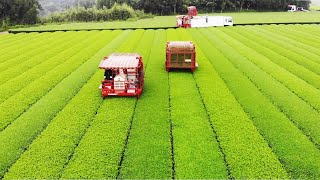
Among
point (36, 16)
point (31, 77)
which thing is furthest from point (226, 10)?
point (31, 77)

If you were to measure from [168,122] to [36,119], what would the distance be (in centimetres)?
511

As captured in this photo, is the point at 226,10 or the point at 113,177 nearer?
the point at 113,177

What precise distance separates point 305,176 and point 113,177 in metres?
5.16

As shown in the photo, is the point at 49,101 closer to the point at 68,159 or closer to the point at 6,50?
the point at 68,159

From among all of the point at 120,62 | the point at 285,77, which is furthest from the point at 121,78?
the point at 285,77

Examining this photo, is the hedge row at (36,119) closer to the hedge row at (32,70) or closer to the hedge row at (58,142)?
the hedge row at (58,142)

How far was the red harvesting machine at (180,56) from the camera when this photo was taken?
18.2 metres

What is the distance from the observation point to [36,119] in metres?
12.3

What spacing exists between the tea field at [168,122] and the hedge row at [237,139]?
0.03m

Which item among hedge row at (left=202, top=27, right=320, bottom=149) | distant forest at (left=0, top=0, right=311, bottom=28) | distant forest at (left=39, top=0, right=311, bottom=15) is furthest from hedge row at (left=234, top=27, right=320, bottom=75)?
distant forest at (left=39, top=0, right=311, bottom=15)

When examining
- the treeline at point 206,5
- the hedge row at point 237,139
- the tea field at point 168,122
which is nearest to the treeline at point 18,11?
the treeline at point 206,5

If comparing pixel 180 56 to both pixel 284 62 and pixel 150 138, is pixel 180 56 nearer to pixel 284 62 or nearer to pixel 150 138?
pixel 284 62

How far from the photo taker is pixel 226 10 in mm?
88000

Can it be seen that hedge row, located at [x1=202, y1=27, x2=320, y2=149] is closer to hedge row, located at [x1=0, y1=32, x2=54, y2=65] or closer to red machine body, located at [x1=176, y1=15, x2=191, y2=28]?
hedge row, located at [x1=0, y1=32, x2=54, y2=65]
